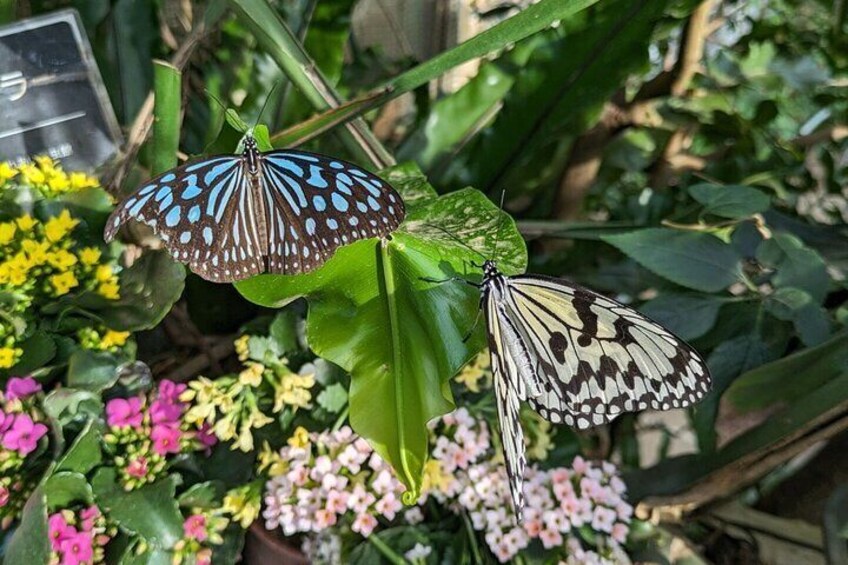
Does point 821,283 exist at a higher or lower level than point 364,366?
lower

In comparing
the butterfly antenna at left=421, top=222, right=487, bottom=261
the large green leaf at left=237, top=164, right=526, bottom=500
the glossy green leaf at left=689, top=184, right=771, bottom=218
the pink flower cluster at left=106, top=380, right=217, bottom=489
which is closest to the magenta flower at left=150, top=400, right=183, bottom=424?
the pink flower cluster at left=106, top=380, right=217, bottom=489

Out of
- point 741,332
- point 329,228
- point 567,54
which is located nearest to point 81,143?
point 329,228

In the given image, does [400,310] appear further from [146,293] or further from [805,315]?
[805,315]

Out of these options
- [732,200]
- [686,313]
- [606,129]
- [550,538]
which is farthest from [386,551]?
[606,129]

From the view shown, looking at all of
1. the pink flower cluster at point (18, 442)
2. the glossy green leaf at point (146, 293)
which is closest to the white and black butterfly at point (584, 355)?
the glossy green leaf at point (146, 293)

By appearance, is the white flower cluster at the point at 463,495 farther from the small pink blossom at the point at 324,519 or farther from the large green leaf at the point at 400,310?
the large green leaf at the point at 400,310

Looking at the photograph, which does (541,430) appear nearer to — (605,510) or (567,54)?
(605,510)

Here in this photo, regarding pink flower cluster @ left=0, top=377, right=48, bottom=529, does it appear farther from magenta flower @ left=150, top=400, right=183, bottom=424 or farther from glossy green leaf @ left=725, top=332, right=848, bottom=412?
glossy green leaf @ left=725, top=332, right=848, bottom=412
